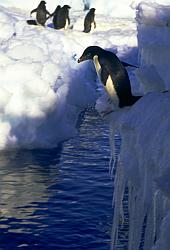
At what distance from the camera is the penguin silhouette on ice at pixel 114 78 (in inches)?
165

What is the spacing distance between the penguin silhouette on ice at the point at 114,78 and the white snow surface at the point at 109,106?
111mm

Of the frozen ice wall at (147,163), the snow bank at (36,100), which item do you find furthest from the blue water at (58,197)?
the frozen ice wall at (147,163)

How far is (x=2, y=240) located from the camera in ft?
19.6

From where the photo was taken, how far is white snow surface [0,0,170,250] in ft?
9.68

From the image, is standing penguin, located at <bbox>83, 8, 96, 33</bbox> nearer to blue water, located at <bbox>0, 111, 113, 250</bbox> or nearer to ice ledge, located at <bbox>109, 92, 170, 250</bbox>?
blue water, located at <bbox>0, 111, 113, 250</bbox>

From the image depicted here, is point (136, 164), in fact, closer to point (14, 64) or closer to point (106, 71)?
point (106, 71)

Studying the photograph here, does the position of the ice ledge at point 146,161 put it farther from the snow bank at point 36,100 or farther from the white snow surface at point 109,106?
the snow bank at point 36,100

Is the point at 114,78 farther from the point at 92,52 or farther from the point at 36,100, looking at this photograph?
the point at 36,100

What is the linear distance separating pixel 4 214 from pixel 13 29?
1249 cm

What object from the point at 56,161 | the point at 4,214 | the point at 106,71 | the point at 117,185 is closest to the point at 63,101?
the point at 56,161

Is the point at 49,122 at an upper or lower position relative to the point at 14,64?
lower

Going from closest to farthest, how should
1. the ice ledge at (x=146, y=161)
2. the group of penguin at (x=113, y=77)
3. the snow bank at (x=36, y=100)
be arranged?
1. the ice ledge at (x=146, y=161)
2. the group of penguin at (x=113, y=77)
3. the snow bank at (x=36, y=100)

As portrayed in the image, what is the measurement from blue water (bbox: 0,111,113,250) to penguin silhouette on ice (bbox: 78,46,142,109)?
5.74ft

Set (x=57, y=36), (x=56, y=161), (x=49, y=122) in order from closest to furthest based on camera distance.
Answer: (x=56, y=161) → (x=49, y=122) → (x=57, y=36)
